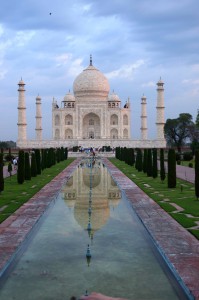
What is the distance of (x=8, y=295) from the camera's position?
10.4 ft

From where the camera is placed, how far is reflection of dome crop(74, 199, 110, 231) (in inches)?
223

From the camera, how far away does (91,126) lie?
40.9m

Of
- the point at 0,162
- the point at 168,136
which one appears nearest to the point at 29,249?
the point at 0,162

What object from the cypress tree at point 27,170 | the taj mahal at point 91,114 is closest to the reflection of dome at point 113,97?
the taj mahal at point 91,114

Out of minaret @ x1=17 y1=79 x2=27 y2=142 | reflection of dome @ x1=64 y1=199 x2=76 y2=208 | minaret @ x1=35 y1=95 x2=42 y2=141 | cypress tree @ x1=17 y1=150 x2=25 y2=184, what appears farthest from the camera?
minaret @ x1=35 y1=95 x2=42 y2=141

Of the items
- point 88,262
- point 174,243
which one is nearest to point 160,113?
point 174,243

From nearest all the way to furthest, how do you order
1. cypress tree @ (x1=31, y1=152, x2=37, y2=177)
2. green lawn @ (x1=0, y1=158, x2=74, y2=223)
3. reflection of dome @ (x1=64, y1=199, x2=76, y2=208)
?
1. green lawn @ (x1=0, y1=158, x2=74, y2=223)
2. reflection of dome @ (x1=64, y1=199, x2=76, y2=208)
3. cypress tree @ (x1=31, y1=152, x2=37, y2=177)

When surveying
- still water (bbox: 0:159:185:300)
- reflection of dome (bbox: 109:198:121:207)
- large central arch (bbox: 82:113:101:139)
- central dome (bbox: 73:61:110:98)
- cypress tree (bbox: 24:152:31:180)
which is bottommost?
still water (bbox: 0:159:185:300)

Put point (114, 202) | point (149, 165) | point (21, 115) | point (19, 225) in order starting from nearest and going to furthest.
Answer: point (19, 225), point (114, 202), point (149, 165), point (21, 115)

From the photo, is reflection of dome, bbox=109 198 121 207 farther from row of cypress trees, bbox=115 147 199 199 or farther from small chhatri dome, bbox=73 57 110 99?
small chhatri dome, bbox=73 57 110 99

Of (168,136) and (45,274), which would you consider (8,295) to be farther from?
(168,136)

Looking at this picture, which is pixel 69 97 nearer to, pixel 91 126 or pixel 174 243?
pixel 91 126

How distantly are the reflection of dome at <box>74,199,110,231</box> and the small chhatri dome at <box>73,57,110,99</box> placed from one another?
32983 mm

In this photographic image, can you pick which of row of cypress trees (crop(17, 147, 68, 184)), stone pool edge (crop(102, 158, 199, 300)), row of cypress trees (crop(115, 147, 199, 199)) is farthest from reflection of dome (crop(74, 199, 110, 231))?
row of cypress trees (crop(17, 147, 68, 184))
